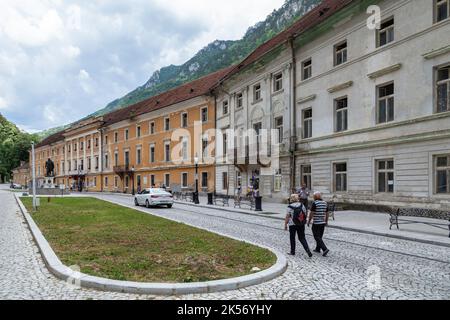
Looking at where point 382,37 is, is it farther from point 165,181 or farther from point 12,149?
point 12,149

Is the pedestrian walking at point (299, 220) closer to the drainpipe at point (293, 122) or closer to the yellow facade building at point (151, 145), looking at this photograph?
the drainpipe at point (293, 122)

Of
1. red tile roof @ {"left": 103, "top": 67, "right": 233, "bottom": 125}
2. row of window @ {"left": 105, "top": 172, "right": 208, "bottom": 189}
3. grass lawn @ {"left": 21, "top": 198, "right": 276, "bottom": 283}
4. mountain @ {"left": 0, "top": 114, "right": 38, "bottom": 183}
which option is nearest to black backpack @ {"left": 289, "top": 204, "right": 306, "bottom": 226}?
grass lawn @ {"left": 21, "top": 198, "right": 276, "bottom": 283}

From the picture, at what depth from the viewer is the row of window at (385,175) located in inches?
677

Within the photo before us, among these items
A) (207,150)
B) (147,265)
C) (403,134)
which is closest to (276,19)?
(207,150)

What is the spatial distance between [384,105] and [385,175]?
3.84 m

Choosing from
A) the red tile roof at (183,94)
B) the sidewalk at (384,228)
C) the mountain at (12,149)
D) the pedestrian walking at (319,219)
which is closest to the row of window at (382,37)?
the sidewalk at (384,228)

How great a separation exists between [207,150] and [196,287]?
114ft

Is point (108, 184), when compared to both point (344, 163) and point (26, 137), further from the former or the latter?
point (26, 137)

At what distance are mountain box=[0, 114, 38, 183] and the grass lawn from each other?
362 feet

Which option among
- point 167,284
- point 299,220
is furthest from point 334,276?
point 167,284

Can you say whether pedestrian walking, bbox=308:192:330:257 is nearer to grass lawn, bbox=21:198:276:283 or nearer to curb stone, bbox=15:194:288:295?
grass lawn, bbox=21:198:276:283

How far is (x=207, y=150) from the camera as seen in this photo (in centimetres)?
4066

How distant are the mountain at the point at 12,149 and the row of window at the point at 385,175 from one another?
10342 cm

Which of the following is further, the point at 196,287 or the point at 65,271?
the point at 65,271
